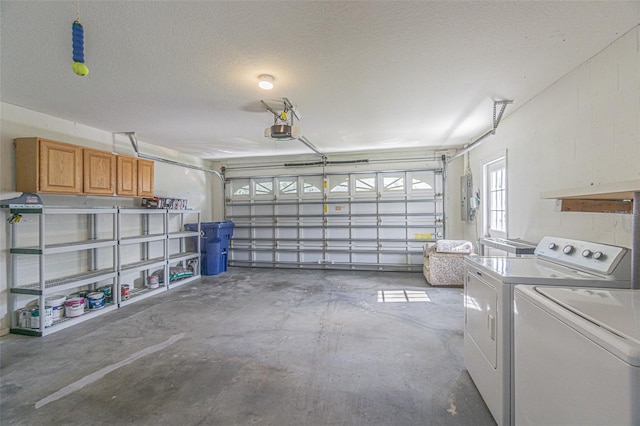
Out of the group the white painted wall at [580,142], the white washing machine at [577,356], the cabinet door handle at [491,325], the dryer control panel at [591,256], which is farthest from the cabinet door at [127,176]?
the white painted wall at [580,142]

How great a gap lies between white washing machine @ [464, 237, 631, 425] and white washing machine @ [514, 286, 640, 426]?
11cm

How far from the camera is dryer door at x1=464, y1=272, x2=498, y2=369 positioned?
1813 mm

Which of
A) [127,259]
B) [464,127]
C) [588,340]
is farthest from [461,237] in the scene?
[127,259]

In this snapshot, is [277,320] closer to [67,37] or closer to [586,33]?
[67,37]

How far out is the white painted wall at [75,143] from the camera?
3.24 metres

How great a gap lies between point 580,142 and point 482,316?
192 cm

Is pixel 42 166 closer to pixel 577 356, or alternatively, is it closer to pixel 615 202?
pixel 577 356

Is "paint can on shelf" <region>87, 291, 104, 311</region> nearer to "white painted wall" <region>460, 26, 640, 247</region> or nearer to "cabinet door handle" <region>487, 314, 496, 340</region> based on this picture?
"cabinet door handle" <region>487, 314, 496, 340</region>

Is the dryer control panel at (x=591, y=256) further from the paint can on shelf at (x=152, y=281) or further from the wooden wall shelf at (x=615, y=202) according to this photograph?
the paint can on shelf at (x=152, y=281)

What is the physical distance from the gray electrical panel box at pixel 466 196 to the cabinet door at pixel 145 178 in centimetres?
599

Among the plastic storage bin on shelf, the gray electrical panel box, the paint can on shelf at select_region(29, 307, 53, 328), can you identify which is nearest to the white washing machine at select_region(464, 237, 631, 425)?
the gray electrical panel box

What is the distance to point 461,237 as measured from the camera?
616 cm

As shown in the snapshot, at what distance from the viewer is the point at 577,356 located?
106 centimetres

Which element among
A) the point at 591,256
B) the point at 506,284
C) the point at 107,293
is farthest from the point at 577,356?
the point at 107,293
